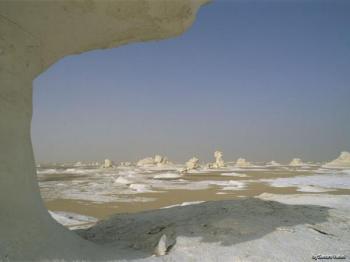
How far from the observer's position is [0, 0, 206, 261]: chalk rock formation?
3.65 m

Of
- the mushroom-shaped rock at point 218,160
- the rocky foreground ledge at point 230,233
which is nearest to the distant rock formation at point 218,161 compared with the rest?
the mushroom-shaped rock at point 218,160

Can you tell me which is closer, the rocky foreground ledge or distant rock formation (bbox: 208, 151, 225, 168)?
the rocky foreground ledge

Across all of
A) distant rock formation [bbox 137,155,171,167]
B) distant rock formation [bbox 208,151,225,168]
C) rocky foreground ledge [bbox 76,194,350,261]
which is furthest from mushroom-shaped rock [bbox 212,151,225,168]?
rocky foreground ledge [bbox 76,194,350,261]

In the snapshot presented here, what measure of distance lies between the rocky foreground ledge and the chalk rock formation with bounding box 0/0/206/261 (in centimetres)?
77

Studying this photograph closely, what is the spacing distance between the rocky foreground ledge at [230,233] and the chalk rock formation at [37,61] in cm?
77

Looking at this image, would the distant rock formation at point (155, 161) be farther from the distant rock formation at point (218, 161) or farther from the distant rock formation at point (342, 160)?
the distant rock formation at point (342, 160)

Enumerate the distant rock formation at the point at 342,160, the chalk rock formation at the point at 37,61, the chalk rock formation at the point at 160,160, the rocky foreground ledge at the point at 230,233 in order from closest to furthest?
the chalk rock formation at the point at 37,61, the rocky foreground ledge at the point at 230,233, the distant rock formation at the point at 342,160, the chalk rock formation at the point at 160,160

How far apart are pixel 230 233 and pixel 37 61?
154 inches

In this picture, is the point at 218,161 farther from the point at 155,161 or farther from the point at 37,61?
the point at 37,61

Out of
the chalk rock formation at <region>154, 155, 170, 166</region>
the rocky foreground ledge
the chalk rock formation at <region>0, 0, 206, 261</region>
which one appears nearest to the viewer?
the chalk rock formation at <region>0, 0, 206, 261</region>

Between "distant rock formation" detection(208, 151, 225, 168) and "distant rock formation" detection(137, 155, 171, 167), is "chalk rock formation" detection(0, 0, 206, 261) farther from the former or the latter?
"distant rock formation" detection(137, 155, 171, 167)

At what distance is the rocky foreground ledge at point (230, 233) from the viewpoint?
3914mm

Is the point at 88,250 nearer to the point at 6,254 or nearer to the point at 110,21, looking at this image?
the point at 6,254

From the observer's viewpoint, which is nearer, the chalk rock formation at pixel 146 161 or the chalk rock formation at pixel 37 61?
the chalk rock formation at pixel 37 61
